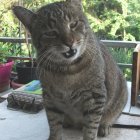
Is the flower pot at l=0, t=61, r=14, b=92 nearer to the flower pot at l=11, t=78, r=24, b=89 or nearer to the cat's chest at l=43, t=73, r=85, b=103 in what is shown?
the flower pot at l=11, t=78, r=24, b=89

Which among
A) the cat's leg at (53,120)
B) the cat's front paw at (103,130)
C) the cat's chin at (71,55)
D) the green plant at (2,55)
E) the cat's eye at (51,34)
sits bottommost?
the cat's front paw at (103,130)

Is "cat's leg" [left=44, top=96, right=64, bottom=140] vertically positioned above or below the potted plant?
below

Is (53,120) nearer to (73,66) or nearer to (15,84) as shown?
(73,66)

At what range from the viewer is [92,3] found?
4180mm

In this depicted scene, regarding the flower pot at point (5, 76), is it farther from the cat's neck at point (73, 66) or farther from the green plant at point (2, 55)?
→ the cat's neck at point (73, 66)

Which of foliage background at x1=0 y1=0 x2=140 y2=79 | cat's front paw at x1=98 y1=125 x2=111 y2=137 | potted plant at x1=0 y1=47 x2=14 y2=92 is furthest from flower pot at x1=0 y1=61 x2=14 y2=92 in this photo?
foliage background at x1=0 y1=0 x2=140 y2=79

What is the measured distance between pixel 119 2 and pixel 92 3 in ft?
1.17

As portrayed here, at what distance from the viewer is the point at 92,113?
1.28m

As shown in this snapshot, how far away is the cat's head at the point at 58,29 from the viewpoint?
1133 mm

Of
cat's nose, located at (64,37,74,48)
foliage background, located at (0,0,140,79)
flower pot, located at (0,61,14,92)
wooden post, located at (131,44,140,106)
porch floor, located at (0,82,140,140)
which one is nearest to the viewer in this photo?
cat's nose, located at (64,37,74,48)

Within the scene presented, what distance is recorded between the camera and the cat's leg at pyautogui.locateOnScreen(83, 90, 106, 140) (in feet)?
4.16

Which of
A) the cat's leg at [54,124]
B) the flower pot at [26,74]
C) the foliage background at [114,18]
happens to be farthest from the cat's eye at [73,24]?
the foliage background at [114,18]

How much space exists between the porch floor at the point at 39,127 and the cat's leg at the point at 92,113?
9 cm

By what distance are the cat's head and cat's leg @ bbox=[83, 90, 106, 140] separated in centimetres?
18
